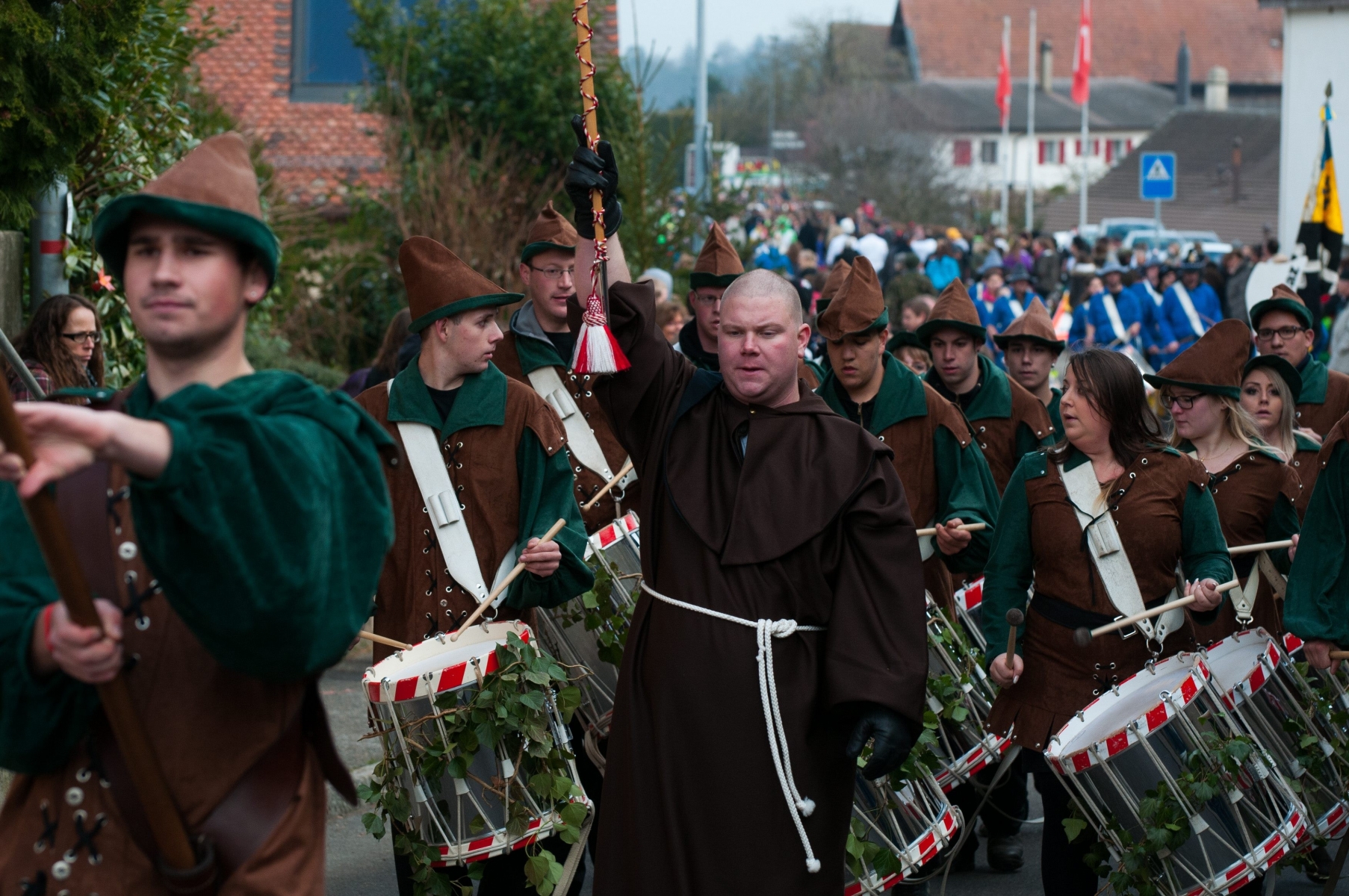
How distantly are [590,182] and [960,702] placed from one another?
2.49 m

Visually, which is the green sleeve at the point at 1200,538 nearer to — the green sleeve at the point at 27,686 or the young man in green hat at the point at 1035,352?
the young man in green hat at the point at 1035,352

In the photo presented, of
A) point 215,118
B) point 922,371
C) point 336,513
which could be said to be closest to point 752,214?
point 215,118

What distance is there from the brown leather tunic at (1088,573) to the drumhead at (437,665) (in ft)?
5.75

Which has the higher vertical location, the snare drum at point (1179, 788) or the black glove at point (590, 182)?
the black glove at point (590, 182)

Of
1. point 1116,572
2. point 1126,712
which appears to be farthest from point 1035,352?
point 1126,712

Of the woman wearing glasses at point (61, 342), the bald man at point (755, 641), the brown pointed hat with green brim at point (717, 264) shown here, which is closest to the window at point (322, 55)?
the brown pointed hat with green brim at point (717, 264)

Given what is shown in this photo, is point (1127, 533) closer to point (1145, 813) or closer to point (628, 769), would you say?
point (1145, 813)

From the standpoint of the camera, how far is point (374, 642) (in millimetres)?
5324

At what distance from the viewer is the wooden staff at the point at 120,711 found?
2387 mm

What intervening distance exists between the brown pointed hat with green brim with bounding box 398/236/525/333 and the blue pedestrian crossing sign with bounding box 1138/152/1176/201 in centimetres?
2411

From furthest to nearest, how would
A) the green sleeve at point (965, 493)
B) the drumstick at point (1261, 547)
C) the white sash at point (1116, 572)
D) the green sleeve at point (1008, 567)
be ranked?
the green sleeve at point (965, 493) → the drumstick at point (1261, 547) → the green sleeve at point (1008, 567) → the white sash at point (1116, 572)

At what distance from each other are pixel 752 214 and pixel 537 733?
1493 centimetres

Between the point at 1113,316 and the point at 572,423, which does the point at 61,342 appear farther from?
the point at 1113,316

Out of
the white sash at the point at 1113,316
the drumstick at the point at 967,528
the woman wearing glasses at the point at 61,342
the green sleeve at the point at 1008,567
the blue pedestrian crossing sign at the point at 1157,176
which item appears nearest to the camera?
the green sleeve at the point at 1008,567
